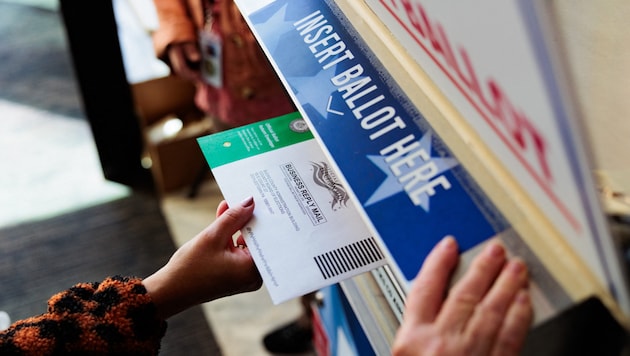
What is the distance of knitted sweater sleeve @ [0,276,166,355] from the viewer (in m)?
0.83

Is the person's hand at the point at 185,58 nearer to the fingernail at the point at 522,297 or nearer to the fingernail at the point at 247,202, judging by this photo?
the fingernail at the point at 247,202

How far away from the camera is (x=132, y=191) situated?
224cm

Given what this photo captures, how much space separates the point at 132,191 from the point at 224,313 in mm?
609

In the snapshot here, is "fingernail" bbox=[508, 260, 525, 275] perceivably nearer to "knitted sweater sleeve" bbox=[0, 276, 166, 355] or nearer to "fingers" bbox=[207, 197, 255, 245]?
"fingers" bbox=[207, 197, 255, 245]

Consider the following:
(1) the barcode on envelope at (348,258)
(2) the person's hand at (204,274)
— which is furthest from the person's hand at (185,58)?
(1) the barcode on envelope at (348,258)

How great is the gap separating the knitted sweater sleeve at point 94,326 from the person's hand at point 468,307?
1.26ft

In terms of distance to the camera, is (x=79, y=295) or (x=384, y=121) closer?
(x=384, y=121)

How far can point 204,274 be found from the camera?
2.86 feet

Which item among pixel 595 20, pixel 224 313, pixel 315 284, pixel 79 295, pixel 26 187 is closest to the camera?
pixel 315 284

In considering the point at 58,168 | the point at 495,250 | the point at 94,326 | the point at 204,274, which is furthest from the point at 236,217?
the point at 58,168

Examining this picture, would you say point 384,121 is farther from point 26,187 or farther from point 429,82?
point 26,187

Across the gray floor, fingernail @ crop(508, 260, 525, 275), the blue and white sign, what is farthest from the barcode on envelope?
the gray floor

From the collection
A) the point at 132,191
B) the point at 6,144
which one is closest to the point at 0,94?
the point at 6,144

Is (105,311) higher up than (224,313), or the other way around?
(224,313)
